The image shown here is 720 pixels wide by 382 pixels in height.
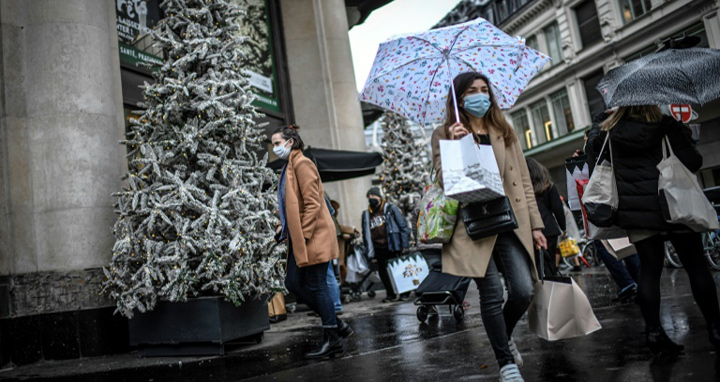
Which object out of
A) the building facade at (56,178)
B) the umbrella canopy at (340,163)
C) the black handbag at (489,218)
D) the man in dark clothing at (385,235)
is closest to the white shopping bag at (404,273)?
the man in dark clothing at (385,235)

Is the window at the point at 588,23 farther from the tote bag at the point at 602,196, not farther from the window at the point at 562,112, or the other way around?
the tote bag at the point at 602,196

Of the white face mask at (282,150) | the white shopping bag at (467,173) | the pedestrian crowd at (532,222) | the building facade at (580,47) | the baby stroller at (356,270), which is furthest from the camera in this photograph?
the building facade at (580,47)

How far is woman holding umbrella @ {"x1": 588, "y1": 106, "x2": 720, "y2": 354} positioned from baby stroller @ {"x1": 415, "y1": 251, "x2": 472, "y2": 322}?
9.87 feet

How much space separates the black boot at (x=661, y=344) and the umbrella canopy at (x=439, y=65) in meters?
1.99

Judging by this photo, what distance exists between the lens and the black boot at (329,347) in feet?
16.9

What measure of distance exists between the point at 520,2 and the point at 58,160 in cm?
3571

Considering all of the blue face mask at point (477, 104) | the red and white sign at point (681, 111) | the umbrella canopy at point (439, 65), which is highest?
the red and white sign at point (681, 111)

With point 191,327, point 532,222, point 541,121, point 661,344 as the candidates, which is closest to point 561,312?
point 532,222

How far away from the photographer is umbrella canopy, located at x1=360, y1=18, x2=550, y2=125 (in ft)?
14.7

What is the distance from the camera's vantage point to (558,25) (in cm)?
3328

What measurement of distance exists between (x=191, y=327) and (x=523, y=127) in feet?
118

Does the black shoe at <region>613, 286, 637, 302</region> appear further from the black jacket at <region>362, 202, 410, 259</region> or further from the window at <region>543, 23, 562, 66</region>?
the window at <region>543, 23, 562, 66</region>

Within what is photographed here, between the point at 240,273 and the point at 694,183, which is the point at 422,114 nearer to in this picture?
the point at 694,183

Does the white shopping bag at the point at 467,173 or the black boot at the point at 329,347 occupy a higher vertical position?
the white shopping bag at the point at 467,173
